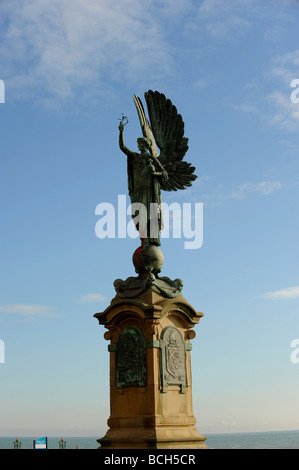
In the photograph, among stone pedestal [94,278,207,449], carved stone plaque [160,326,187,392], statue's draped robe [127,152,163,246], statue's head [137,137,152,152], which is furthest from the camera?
statue's head [137,137,152,152]

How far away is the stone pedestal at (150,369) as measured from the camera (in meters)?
13.5

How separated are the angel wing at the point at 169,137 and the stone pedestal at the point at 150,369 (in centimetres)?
333

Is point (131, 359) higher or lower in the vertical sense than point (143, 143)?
lower

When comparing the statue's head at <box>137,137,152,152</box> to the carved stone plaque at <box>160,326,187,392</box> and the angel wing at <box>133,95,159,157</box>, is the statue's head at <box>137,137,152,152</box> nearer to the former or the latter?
the angel wing at <box>133,95,159,157</box>

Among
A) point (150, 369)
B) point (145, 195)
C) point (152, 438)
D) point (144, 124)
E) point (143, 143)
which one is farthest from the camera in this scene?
point (144, 124)

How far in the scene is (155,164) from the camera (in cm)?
1602

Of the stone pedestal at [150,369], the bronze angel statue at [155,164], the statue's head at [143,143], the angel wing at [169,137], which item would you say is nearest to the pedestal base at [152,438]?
the stone pedestal at [150,369]

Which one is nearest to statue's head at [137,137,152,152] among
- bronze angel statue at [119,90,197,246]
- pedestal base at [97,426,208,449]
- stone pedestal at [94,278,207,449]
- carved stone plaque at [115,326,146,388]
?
bronze angel statue at [119,90,197,246]

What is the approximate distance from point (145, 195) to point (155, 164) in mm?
881

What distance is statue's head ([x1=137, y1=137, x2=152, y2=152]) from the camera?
16.0 m

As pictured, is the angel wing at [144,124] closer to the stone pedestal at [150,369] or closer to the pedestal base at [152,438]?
the stone pedestal at [150,369]

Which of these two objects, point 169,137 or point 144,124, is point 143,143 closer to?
point 144,124

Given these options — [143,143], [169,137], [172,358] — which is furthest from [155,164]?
[172,358]

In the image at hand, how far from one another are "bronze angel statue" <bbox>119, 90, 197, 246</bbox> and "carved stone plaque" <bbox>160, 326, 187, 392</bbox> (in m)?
2.52
